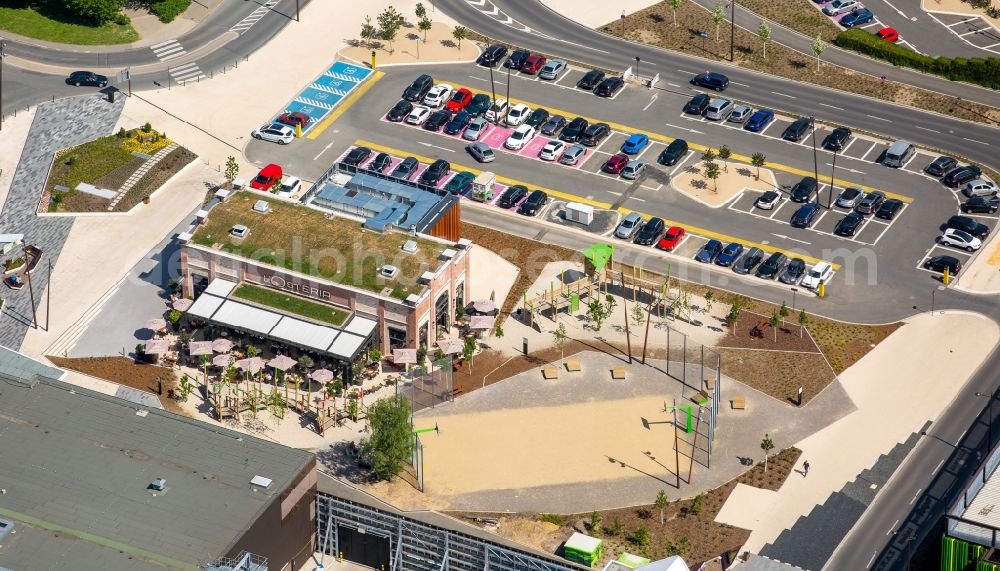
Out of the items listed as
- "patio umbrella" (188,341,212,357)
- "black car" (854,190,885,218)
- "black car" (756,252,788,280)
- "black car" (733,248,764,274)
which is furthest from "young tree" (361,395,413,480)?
"black car" (854,190,885,218)

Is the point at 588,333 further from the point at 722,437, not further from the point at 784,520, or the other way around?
the point at 784,520

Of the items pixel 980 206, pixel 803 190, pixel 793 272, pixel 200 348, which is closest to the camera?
pixel 200 348

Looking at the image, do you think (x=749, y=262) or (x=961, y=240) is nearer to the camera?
(x=749, y=262)

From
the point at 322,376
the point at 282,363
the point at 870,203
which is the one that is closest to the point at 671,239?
the point at 870,203

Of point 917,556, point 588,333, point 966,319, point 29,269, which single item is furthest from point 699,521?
point 29,269

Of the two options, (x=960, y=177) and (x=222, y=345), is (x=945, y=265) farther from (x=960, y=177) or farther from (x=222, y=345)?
(x=222, y=345)

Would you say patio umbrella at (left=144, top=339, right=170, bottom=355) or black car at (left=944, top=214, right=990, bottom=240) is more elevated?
black car at (left=944, top=214, right=990, bottom=240)

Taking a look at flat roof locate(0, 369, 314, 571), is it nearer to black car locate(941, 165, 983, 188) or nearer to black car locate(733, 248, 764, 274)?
black car locate(733, 248, 764, 274)
